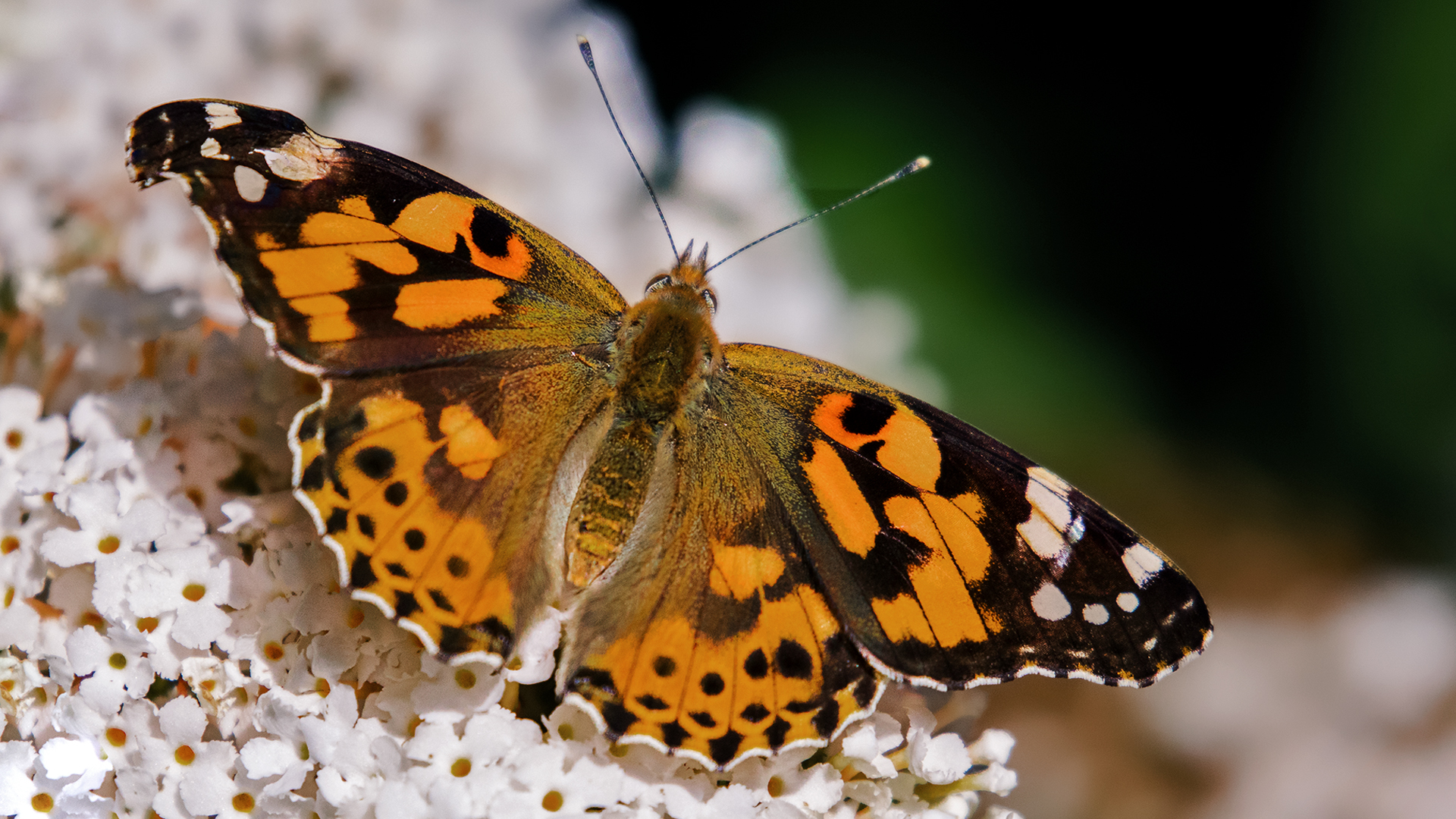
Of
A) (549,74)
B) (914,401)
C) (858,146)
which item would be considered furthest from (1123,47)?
(914,401)

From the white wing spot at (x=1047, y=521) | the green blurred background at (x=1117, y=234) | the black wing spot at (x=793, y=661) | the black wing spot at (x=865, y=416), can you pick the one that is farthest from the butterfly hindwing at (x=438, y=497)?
the green blurred background at (x=1117, y=234)

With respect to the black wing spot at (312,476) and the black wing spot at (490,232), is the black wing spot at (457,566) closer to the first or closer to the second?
the black wing spot at (312,476)

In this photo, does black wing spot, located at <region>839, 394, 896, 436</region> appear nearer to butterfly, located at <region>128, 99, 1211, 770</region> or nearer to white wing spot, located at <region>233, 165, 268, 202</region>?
butterfly, located at <region>128, 99, 1211, 770</region>

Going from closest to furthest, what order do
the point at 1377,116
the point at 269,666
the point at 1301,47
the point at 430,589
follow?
the point at 430,589 → the point at 269,666 → the point at 1377,116 → the point at 1301,47

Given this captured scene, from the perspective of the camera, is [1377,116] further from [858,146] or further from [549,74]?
[549,74]

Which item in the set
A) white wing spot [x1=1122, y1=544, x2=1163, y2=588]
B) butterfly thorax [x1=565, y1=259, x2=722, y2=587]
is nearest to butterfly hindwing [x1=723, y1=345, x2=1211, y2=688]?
white wing spot [x1=1122, y1=544, x2=1163, y2=588]

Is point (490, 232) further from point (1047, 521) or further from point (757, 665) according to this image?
point (1047, 521)
